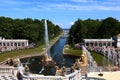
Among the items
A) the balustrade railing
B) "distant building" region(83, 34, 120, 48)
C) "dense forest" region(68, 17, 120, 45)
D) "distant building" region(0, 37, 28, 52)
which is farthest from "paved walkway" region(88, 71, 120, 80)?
"dense forest" region(68, 17, 120, 45)

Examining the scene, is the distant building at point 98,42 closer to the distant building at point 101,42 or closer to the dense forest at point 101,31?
the distant building at point 101,42

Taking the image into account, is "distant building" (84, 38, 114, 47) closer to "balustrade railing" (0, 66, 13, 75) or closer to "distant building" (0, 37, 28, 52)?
"distant building" (0, 37, 28, 52)

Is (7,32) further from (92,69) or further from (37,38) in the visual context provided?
(92,69)

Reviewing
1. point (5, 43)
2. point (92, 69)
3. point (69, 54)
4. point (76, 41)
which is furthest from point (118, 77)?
point (76, 41)

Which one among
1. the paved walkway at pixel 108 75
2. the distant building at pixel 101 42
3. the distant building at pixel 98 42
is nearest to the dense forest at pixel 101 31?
the distant building at pixel 101 42

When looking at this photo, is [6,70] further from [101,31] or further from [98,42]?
[101,31]

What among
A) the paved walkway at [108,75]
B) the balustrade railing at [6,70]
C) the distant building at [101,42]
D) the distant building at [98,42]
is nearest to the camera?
the balustrade railing at [6,70]

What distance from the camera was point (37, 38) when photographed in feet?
458

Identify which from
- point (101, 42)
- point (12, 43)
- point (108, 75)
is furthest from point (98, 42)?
point (108, 75)

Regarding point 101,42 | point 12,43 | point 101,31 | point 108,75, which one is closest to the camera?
point 108,75

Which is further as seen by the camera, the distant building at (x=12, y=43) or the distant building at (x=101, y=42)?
the distant building at (x=12, y=43)

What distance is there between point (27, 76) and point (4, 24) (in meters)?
104

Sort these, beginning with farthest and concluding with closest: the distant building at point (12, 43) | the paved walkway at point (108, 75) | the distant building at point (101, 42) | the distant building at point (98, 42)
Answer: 1. the distant building at point (12, 43)
2. the distant building at point (98, 42)
3. the distant building at point (101, 42)
4. the paved walkway at point (108, 75)

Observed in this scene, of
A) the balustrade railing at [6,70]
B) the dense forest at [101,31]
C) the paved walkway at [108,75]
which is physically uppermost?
the dense forest at [101,31]
